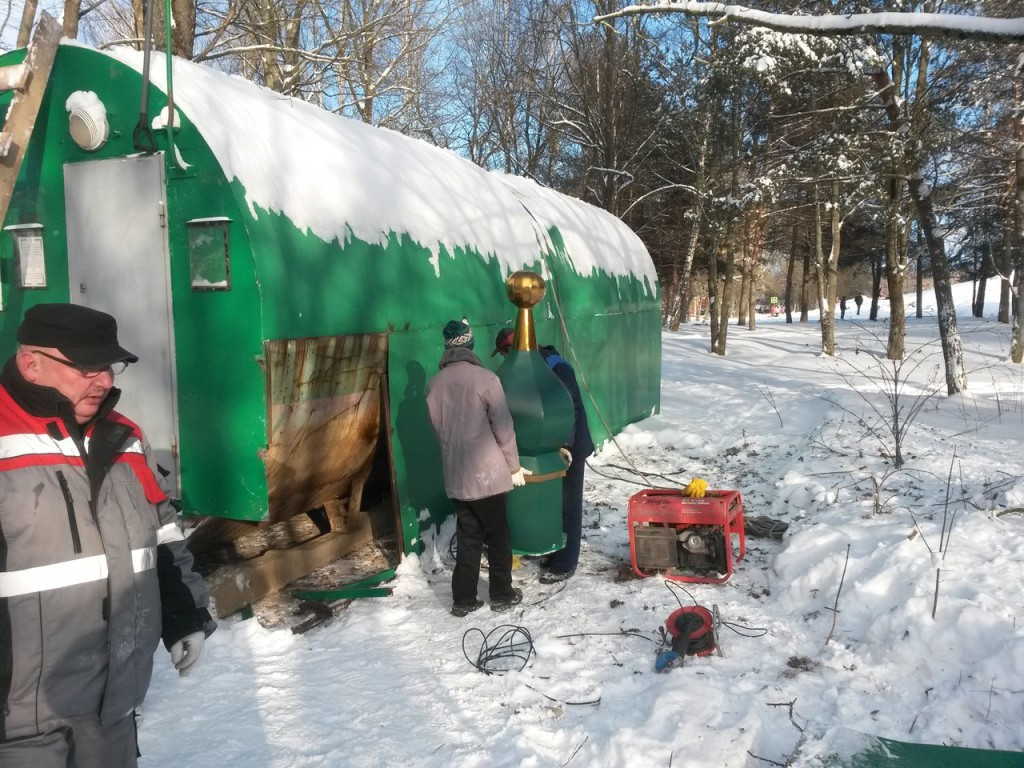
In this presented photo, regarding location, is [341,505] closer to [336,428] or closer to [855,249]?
[336,428]

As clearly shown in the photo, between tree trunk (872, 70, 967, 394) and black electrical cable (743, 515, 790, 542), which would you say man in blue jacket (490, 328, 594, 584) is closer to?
black electrical cable (743, 515, 790, 542)

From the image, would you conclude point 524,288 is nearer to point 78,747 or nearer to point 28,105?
point 28,105

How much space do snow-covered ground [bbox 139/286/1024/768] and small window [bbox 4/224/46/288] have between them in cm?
249

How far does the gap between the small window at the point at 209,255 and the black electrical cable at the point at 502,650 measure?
248cm

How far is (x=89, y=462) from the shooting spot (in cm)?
214

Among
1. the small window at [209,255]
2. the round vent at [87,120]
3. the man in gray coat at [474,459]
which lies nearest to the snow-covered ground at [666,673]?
the man in gray coat at [474,459]

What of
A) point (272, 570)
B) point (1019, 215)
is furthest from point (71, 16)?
point (1019, 215)

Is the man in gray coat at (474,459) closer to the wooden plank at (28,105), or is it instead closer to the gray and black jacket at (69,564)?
the wooden plank at (28,105)

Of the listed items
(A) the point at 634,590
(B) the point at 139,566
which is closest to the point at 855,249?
(A) the point at 634,590

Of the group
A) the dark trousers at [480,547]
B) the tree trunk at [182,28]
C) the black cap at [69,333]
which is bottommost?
the dark trousers at [480,547]

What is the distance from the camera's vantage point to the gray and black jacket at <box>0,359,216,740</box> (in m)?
2.01

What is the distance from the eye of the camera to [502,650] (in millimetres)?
4480

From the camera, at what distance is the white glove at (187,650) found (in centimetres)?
250

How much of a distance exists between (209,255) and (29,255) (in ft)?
4.51
